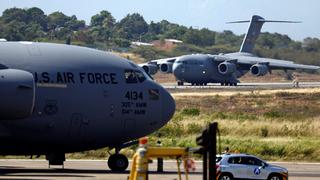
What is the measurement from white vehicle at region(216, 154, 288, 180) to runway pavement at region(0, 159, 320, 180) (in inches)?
34.8

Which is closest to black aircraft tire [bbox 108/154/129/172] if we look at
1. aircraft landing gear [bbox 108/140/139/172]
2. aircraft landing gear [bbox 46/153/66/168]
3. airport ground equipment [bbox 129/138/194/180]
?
aircraft landing gear [bbox 108/140/139/172]

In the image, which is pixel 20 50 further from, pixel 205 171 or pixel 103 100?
pixel 205 171

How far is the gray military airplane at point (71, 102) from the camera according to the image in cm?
2931

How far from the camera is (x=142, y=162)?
18922 mm

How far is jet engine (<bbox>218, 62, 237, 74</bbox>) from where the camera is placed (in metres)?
106

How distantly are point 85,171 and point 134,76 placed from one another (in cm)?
351

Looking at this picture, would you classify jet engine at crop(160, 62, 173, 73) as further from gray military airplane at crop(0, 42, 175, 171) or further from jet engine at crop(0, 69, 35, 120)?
jet engine at crop(0, 69, 35, 120)

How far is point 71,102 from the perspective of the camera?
30.6 meters

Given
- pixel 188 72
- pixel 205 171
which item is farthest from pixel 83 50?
pixel 188 72

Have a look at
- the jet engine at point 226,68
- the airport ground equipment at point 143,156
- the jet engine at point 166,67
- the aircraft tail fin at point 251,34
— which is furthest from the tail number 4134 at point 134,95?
the aircraft tail fin at point 251,34

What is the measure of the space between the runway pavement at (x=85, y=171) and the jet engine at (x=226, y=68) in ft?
215

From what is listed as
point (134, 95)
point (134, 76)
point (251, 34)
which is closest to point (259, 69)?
point (251, 34)

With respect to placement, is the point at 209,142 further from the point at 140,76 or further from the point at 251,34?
the point at 251,34

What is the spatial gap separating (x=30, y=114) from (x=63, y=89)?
61.6 inches
